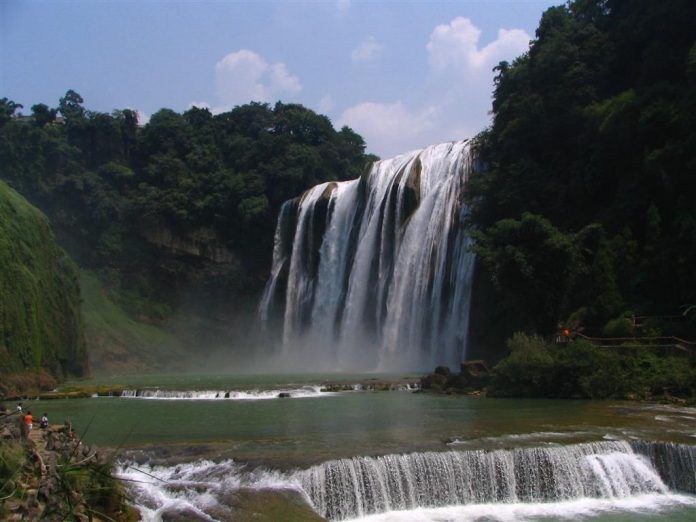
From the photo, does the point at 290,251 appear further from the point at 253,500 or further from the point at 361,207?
the point at 253,500

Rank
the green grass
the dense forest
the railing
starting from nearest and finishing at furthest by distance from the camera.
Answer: the railing
the dense forest
the green grass

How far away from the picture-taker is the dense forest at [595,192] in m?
27.8

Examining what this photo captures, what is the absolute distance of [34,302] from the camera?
38406mm

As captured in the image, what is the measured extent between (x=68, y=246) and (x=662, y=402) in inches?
2166

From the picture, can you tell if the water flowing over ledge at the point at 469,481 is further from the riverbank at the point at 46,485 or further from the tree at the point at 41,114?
the tree at the point at 41,114

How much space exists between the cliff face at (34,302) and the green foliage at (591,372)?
73.4 feet

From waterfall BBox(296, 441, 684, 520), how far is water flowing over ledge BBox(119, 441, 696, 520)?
0.02 metres

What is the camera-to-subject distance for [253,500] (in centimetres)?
1321

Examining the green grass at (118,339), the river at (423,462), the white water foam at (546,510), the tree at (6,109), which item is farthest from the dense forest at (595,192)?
the tree at (6,109)

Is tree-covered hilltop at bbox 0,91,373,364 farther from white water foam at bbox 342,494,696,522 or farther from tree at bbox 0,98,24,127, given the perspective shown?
white water foam at bbox 342,494,696,522

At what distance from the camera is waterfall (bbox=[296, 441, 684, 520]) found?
47.5 feet

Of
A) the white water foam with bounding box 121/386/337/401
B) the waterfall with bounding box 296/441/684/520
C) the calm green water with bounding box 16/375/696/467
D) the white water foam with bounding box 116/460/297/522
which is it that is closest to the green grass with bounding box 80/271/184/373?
the white water foam with bounding box 121/386/337/401

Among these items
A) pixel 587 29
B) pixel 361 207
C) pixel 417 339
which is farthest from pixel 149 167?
pixel 587 29

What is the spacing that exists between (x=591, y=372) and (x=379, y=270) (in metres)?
23.0
